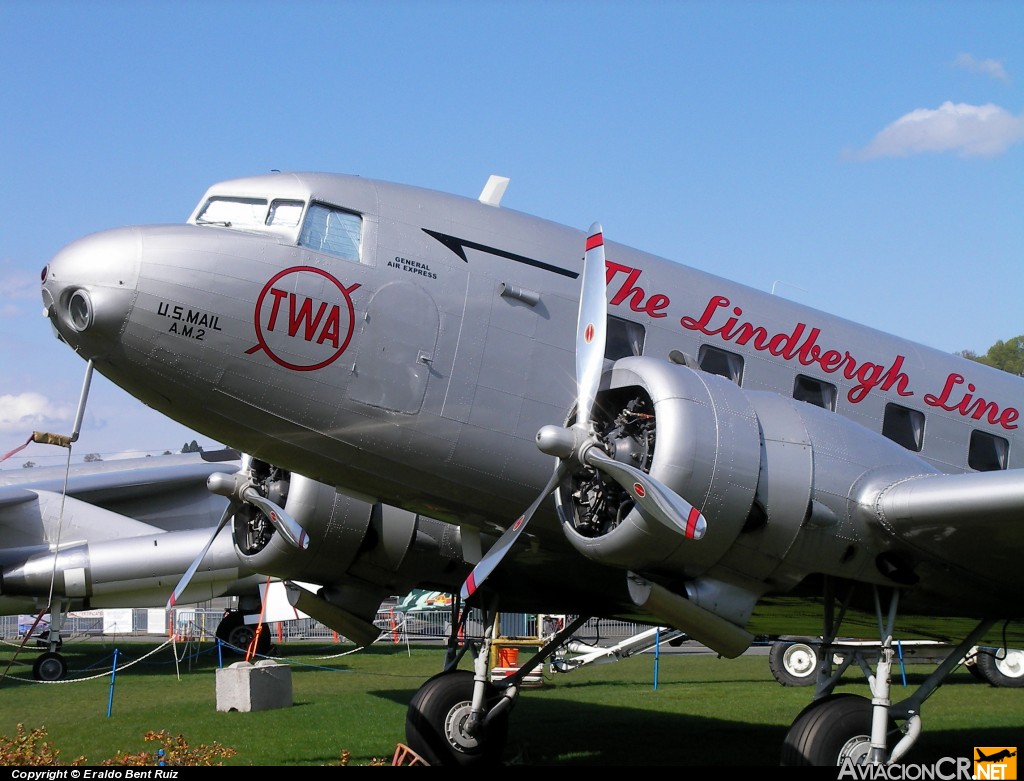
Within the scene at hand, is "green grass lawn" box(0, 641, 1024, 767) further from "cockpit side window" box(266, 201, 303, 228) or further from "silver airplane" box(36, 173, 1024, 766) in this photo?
"cockpit side window" box(266, 201, 303, 228)

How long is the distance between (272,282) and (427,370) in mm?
1227

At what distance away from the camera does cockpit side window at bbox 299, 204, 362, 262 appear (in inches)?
306

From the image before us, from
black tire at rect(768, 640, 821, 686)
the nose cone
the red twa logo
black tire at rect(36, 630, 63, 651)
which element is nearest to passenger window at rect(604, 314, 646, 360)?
the red twa logo

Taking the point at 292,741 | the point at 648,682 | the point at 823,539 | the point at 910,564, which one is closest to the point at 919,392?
the point at 910,564

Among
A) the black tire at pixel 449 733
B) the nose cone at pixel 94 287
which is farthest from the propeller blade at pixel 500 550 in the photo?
the nose cone at pixel 94 287

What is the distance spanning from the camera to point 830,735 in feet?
25.3

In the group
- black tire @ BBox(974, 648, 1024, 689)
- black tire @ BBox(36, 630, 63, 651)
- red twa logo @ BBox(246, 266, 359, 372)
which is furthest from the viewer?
black tire @ BBox(36, 630, 63, 651)

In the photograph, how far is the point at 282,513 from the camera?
9.26 meters

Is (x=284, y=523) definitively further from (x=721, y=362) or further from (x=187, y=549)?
(x=187, y=549)

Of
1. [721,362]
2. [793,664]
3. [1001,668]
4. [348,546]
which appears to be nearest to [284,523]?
[348,546]

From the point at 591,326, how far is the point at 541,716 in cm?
890

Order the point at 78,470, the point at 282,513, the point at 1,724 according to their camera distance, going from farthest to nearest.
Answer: the point at 78,470
the point at 1,724
the point at 282,513

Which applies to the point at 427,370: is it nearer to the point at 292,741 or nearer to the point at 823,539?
the point at 823,539

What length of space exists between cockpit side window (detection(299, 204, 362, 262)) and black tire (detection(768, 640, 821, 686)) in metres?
13.8
